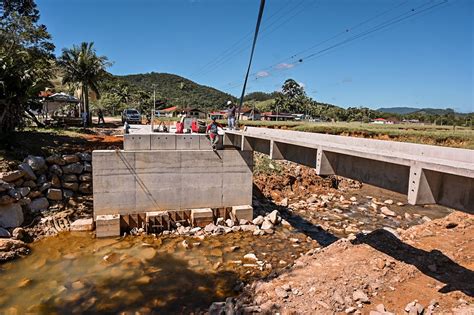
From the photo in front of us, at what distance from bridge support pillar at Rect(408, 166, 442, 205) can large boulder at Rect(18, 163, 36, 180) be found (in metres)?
15.8

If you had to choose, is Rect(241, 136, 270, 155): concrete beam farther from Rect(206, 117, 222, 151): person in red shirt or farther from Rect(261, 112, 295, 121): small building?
Rect(261, 112, 295, 121): small building

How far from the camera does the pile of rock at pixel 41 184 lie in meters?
13.6

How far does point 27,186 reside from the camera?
14.7 metres

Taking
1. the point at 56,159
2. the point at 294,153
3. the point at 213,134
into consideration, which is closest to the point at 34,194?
the point at 56,159

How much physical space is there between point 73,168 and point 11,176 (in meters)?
2.84

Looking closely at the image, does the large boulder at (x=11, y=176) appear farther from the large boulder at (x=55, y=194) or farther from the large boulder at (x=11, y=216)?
the large boulder at (x=55, y=194)

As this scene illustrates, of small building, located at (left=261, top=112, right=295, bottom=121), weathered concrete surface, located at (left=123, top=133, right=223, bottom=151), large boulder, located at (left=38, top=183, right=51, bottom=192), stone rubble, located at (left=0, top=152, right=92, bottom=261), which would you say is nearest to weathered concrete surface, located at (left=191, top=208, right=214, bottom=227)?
weathered concrete surface, located at (left=123, top=133, right=223, bottom=151)

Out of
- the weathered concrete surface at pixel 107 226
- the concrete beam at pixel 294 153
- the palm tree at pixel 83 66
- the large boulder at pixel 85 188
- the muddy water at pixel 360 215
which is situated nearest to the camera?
the concrete beam at pixel 294 153

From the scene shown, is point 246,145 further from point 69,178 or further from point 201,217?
point 69,178

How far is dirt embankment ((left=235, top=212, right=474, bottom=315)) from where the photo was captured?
7.86 metres

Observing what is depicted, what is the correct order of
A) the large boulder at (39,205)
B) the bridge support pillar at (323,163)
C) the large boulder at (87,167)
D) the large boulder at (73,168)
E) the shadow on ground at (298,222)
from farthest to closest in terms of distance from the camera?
the large boulder at (87,167) → the large boulder at (73,168) → the shadow on ground at (298,222) → the large boulder at (39,205) → the bridge support pillar at (323,163)

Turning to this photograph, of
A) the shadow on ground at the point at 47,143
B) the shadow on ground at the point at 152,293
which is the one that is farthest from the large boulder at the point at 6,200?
the shadow on ground at the point at 152,293

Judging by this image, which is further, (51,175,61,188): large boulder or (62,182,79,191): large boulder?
(62,182,79,191): large boulder

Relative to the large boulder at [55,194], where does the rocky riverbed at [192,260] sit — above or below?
below
